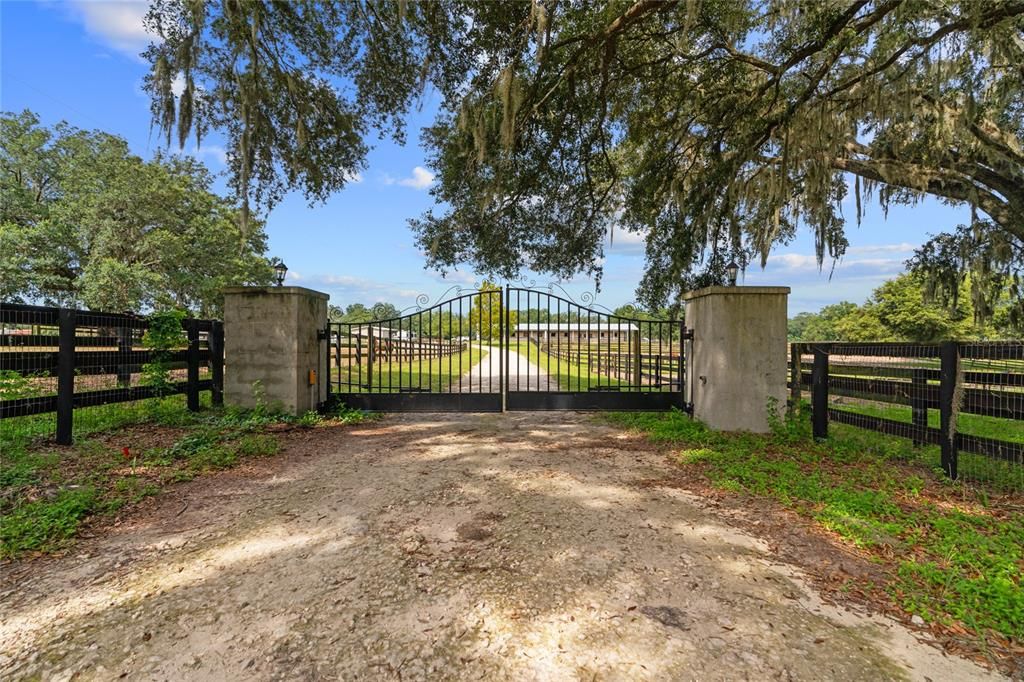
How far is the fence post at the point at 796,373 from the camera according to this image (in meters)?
6.15

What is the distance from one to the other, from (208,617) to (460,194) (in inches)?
300

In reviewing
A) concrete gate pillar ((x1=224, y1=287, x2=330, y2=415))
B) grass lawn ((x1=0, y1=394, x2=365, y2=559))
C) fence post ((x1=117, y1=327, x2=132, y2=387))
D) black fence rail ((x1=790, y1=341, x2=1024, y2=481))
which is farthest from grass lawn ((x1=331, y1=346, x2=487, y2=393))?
black fence rail ((x1=790, y1=341, x2=1024, y2=481))

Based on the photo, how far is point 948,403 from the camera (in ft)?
13.2

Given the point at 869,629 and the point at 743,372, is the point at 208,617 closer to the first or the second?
the point at 869,629

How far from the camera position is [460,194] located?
8469 mm

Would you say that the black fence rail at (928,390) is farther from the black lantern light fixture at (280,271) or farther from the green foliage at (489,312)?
the black lantern light fixture at (280,271)

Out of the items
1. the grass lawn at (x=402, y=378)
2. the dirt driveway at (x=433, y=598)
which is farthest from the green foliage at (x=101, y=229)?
the dirt driveway at (x=433, y=598)

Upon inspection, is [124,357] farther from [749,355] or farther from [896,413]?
[896,413]

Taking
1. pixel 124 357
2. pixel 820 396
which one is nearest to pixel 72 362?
pixel 124 357

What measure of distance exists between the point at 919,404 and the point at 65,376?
9.02 metres

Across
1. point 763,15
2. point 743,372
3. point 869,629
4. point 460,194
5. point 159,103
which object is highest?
point 763,15

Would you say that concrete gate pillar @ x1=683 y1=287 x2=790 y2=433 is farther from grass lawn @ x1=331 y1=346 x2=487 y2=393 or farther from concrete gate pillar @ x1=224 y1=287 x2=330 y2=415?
concrete gate pillar @ x1=224 y1=287 x2=330 y2=415

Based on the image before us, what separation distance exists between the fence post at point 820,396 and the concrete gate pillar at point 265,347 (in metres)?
6.90

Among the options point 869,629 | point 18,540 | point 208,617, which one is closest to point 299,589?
point 208,617
